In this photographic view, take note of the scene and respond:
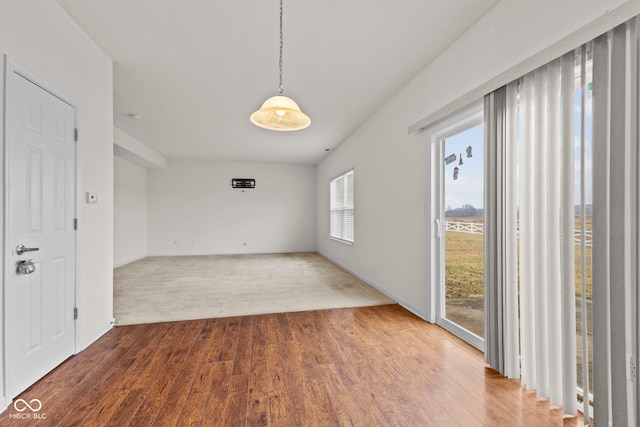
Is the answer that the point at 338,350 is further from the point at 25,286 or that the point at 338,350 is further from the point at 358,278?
the point at 358,278

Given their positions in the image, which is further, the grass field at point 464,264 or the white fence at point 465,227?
the grass field at point 464,264

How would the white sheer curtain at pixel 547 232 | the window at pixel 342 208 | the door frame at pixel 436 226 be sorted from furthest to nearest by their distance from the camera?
1. the window at pixel 342 208
2. the door frame at pixel 436 226
3. the white sheer curtain at pixel 547 232

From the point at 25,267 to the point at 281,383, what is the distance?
188 cm

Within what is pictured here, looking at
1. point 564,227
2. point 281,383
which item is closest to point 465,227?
point 564,227

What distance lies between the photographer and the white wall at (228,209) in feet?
26.9

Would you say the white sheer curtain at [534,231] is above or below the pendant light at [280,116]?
below

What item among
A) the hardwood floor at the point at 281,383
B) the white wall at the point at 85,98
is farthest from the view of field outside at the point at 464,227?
the white wall at the point at 85,98

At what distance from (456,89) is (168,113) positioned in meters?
A: 4.25

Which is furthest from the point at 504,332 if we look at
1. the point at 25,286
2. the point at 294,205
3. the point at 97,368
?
the point at 294,205

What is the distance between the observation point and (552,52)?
166cm

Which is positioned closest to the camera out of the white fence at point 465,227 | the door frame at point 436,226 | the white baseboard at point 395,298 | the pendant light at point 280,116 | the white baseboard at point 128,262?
the pendant light at point 280,116

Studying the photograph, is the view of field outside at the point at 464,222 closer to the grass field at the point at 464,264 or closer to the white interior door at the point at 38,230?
the grass field at the point at 464,264

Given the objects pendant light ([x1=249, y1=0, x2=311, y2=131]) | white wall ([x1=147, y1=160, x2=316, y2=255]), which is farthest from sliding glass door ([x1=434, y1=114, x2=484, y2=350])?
white wall ([x1=147, y1=160, x2=316, y2=255])

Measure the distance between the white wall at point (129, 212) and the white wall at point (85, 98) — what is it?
423 cm
